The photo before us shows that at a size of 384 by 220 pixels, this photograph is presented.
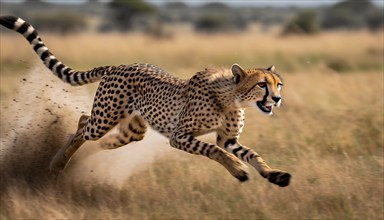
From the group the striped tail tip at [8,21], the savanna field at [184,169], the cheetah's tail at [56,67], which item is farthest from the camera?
the cheetah's tail at [56,67]

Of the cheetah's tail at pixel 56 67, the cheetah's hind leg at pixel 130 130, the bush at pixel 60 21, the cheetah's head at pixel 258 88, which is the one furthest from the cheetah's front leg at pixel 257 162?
the bush at pixel 60 21

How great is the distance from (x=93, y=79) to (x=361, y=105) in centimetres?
382

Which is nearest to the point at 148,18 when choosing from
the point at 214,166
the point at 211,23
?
the point at 211,23

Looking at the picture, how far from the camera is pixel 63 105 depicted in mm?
7602

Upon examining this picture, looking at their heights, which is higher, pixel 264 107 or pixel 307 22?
pixel 307 22

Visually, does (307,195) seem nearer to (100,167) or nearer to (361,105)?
(100,167)

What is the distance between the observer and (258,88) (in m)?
5.95

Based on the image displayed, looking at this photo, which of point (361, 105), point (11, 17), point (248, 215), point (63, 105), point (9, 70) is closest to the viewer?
point (248, 215)

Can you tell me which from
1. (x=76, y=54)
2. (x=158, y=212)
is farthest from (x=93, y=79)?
(x=76, y=54)

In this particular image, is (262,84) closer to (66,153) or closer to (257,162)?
(257,162)

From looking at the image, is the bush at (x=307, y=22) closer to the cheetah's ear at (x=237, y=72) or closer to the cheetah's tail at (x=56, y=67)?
the cheetah's tail at (x=56, y=67)

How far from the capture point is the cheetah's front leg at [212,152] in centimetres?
584

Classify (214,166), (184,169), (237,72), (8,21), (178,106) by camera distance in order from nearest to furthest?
(237,72) → (178,106) → (8,21) → (184,169) → (214,166)

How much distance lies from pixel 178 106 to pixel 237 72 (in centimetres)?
60
